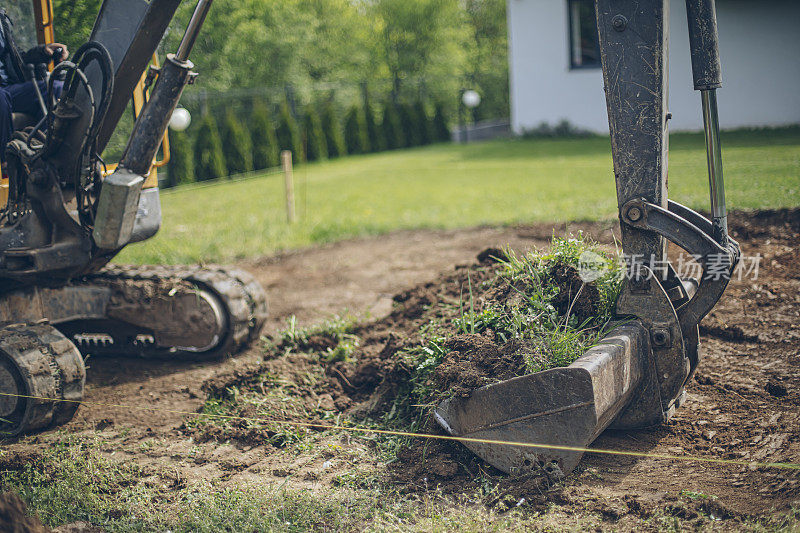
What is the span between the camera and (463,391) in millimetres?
3283

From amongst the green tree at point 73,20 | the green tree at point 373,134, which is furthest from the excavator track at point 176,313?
the green tree at point 373,134

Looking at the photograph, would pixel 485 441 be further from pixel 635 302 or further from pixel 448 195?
pixel 448 195

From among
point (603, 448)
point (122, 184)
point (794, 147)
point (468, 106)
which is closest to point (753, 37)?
point (794, 147)

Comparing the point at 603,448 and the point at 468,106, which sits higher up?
the point at 468,106

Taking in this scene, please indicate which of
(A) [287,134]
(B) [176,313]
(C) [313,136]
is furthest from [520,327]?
(C) [313,136]

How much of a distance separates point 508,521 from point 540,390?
1.80ft

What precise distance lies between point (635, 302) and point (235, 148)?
1454cm

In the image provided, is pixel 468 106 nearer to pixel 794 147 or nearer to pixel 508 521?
pixel 794 147

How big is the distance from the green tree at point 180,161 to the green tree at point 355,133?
6350 mm

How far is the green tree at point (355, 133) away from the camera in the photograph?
69.8ft

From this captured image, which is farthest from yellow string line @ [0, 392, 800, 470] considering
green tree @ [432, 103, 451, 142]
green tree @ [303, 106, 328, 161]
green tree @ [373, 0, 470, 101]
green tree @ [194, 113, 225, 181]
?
green tree @ [373, 0, 470, 101]

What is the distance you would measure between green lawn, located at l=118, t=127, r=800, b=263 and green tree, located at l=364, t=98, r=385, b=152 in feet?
19.3

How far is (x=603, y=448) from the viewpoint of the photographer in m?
3.43

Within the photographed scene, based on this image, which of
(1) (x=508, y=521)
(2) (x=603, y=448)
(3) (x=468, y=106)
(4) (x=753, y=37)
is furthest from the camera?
(3) (x=468, y=106)
